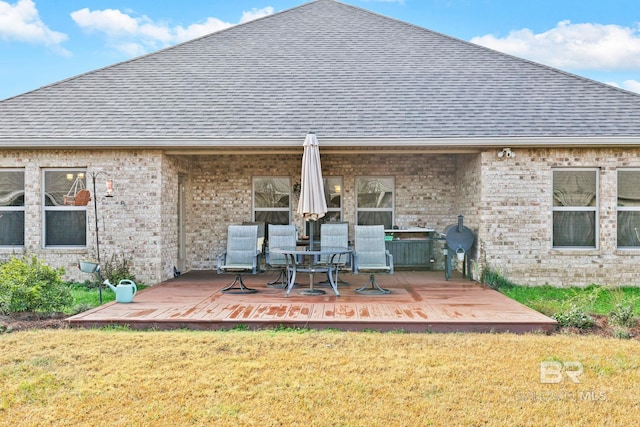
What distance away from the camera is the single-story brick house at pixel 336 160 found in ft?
30.2

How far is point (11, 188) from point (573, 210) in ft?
34.6

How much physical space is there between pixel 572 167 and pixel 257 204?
646 centimetres

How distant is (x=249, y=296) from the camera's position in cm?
786

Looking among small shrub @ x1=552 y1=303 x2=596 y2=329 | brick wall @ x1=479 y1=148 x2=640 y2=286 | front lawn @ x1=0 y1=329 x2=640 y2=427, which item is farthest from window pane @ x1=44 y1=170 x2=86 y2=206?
small shrub @ x1=552 y1=303 x2=596 y2=329

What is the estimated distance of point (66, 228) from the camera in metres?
9.50

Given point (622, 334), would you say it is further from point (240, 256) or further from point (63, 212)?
point (63, 212)

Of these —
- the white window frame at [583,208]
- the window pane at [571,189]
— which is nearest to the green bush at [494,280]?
the white window frame at [583,208]

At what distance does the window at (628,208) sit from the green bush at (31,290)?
9463 millimetres

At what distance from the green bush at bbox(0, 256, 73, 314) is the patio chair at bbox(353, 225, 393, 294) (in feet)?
14.1

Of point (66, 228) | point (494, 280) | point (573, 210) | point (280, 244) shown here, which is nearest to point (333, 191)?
point (280, 244)

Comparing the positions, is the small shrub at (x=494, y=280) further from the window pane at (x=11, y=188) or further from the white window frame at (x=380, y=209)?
the window pane at (x=11, y=188)

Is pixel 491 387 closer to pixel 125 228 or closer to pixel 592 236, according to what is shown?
pixel 592 236

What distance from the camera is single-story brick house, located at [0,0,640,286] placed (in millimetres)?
9203

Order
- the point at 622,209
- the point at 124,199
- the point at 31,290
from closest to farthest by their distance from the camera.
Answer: the point at 31,290
the point at 124,199
the point at 622,209
